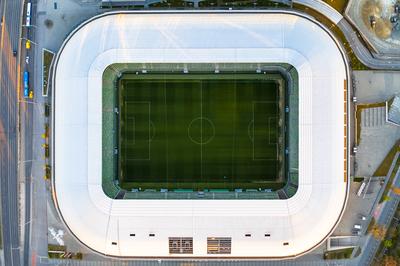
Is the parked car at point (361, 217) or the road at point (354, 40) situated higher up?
the road at point (354, 40)

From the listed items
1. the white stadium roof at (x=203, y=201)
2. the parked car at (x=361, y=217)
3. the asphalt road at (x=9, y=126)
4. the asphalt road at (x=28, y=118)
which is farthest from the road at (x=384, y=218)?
the asphalt road at (x=9, y=126)

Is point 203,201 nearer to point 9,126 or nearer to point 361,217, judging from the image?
point 361,217

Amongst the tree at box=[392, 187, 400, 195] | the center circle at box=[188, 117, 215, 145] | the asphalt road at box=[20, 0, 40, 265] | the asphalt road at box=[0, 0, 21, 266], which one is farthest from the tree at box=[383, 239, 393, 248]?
the asphalt road at box=[0, 0, 21, 266]

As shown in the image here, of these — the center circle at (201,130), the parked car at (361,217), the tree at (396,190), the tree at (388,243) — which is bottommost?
the tree at (388,243)

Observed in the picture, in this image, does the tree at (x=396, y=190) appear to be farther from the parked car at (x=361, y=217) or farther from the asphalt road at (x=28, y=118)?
the asphalt road at (x=28, y=118)

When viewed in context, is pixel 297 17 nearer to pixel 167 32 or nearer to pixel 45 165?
pixel 167 32

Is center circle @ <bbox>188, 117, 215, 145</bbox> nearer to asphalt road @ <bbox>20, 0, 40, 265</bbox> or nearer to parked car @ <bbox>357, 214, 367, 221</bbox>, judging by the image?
asphalt road @ <bbox>20, 0, 40, 265</bbox>

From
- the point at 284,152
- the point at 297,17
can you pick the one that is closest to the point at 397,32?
the point at 297,17

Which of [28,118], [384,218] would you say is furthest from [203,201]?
[28,118]
